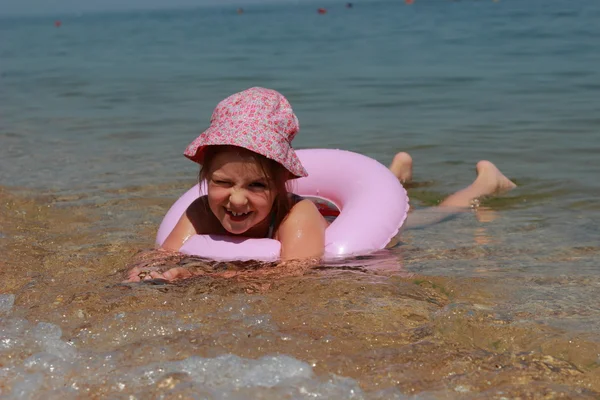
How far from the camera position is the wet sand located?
254 centimetres

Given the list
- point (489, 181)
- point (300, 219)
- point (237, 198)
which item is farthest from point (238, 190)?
point (489, 181)

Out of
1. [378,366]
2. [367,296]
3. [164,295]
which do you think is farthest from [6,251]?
[378,366]

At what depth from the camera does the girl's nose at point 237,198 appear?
3529 millimetres

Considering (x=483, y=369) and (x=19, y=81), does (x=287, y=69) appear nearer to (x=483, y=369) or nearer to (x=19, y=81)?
(x=19, y=81)

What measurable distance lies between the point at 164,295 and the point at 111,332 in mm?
391

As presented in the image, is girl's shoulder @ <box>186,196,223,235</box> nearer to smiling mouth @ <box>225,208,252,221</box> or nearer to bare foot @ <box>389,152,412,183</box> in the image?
smiling mouth @ <box>225,208,252,221</box>

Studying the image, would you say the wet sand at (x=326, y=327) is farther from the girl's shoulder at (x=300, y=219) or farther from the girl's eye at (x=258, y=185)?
the girl's eye at (x=258, y=185)

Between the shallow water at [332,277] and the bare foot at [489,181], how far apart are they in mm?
75

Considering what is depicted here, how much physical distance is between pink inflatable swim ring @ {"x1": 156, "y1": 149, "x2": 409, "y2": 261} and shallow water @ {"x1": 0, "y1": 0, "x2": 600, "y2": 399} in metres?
0.13

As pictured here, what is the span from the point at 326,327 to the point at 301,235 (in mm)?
817

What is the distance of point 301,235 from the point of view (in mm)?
3707

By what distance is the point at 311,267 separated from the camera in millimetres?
3639

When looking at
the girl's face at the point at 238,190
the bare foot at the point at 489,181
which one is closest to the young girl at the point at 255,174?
the girl's face at the point at 238,190

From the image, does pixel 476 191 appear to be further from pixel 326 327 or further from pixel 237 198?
pixel 326 327
